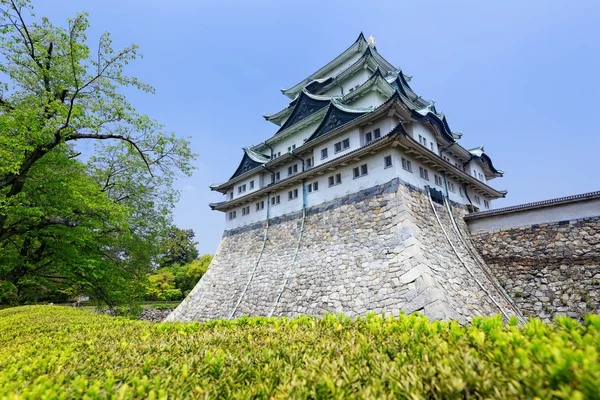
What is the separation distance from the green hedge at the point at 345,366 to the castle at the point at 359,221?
7973mm

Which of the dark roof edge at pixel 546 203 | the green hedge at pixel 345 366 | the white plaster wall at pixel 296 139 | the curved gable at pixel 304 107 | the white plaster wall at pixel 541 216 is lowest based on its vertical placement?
the green hedge at pixel 345 366

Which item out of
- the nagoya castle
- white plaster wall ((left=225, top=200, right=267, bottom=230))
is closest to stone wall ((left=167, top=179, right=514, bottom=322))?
the nagoya castle

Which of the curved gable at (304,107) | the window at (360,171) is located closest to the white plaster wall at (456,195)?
the window at (360,171)

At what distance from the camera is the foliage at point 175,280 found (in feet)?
119

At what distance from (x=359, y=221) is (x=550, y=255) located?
890 cm

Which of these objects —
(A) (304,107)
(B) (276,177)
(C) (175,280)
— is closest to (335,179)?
(B) (276,177)

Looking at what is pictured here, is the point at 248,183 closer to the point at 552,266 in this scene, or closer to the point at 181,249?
the point at 552,266

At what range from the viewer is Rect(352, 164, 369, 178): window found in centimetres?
1547

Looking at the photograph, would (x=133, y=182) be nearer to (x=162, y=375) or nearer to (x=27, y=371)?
(x=27, y=371)

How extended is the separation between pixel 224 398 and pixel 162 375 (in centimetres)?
90

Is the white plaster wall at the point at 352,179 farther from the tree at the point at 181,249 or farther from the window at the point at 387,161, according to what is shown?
the tree at the point at 181,249

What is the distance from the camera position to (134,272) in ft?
56.1

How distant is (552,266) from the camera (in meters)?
12.7

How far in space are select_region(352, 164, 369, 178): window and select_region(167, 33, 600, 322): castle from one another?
0.26 ft
